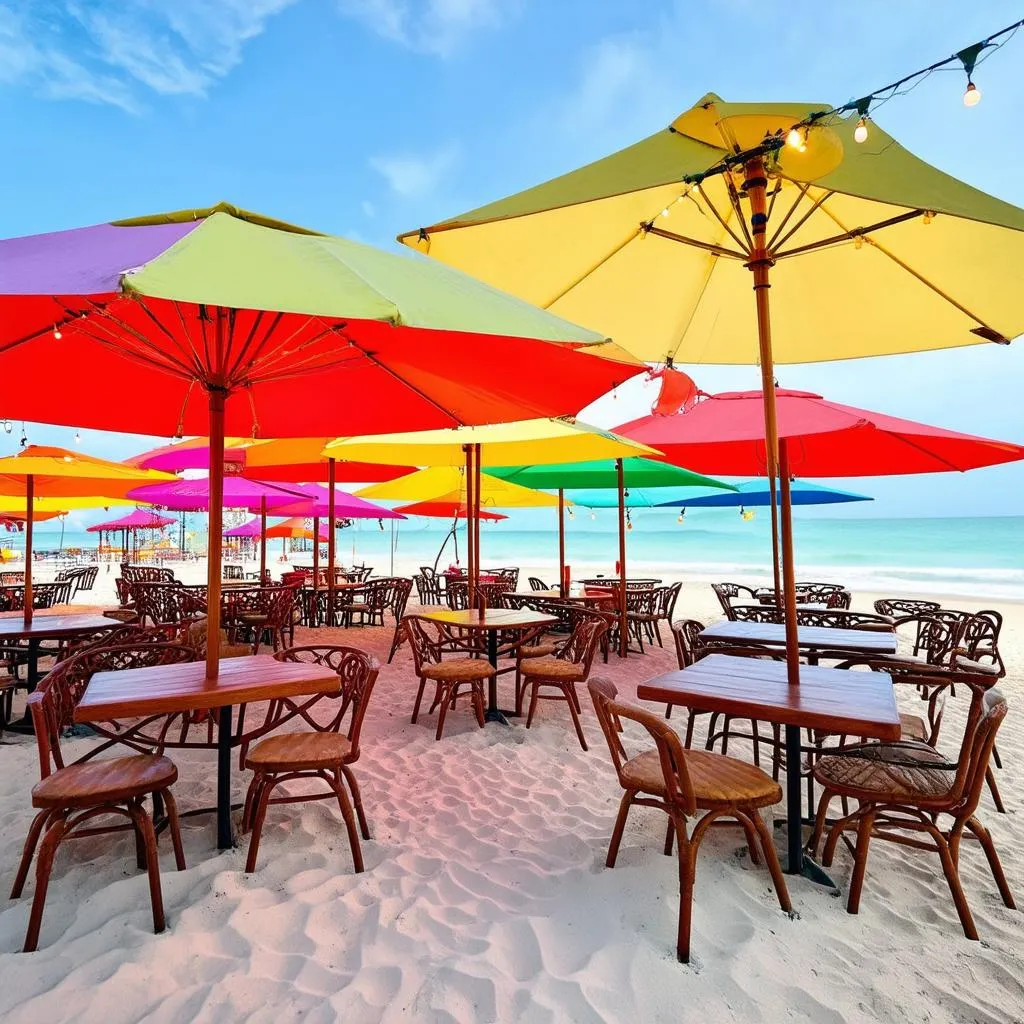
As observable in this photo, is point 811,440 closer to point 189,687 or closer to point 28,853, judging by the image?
point 189,687

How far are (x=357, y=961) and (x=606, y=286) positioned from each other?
11.7 ft

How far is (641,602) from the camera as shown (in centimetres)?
827

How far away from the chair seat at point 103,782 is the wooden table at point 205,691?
0.21 meters

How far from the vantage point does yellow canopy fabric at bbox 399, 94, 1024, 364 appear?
2717mm

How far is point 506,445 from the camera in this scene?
6.71 meters

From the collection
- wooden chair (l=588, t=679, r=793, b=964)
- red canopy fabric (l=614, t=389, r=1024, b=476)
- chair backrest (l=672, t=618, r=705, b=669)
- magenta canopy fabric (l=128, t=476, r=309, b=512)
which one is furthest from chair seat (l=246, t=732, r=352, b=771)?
magenta canopy fabric (l=128, t=476, r=309, b=512)

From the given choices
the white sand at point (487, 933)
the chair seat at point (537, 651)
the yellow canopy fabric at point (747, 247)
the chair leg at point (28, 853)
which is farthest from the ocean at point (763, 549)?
the chair leg at point (28, 853)

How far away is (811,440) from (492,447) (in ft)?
10.4

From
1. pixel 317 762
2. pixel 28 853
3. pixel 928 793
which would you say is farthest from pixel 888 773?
pixel 28 853

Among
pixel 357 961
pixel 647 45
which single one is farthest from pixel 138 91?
pixel 357 961

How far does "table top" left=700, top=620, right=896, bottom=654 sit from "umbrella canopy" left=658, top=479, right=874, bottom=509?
489cm

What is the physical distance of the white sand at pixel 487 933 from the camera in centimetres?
183

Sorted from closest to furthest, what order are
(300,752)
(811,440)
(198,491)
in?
(300,752)
(811,440)
(198,491)

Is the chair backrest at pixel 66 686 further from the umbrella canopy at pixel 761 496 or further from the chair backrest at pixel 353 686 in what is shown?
the umbrella canopy at pixel 761 496
